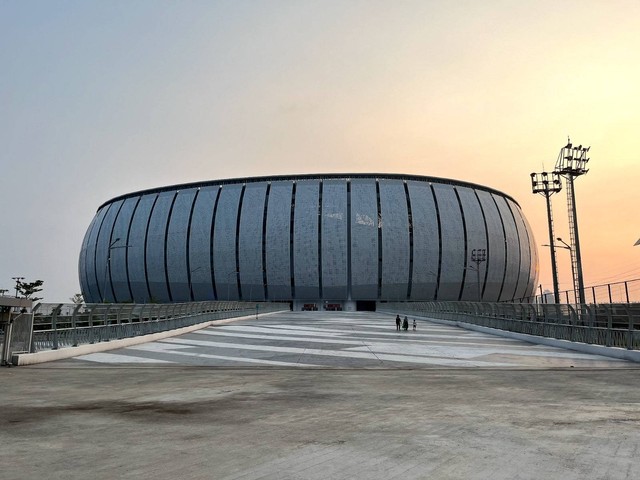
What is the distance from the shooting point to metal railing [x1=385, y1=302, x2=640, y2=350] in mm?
16125

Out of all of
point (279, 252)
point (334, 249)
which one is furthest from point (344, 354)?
point (279, 252)

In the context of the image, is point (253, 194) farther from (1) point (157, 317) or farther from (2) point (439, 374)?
(2) point (439, 374)

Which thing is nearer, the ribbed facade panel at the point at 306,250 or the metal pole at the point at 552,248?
the metal pole at the point at 552,248

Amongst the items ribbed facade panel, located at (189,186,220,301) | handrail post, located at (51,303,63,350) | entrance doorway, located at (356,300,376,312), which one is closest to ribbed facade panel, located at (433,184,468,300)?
entrance doorway, located at (356,300,376,312)

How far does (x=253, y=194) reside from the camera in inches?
3851

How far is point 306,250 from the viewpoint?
91875 mm

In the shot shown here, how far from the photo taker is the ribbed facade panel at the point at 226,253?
94250 millimetres

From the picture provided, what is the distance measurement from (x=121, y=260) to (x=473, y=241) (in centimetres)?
6798

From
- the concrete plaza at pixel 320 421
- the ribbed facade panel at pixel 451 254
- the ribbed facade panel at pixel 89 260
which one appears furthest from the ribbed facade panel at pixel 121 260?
the concrete plaza at pixel 320 421

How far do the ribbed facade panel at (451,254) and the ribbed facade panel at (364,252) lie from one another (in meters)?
12.6

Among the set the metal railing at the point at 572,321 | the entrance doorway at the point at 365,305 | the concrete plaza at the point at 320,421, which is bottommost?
the concrete plaza at the point at 320,421

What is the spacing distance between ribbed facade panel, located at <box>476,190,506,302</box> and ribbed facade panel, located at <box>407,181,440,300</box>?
38.8 ft

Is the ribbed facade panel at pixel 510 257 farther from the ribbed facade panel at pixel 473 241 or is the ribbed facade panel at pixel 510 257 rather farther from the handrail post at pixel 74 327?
the handrail post at pixel 74 327

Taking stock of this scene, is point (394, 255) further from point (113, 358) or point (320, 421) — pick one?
point (320, 421)
